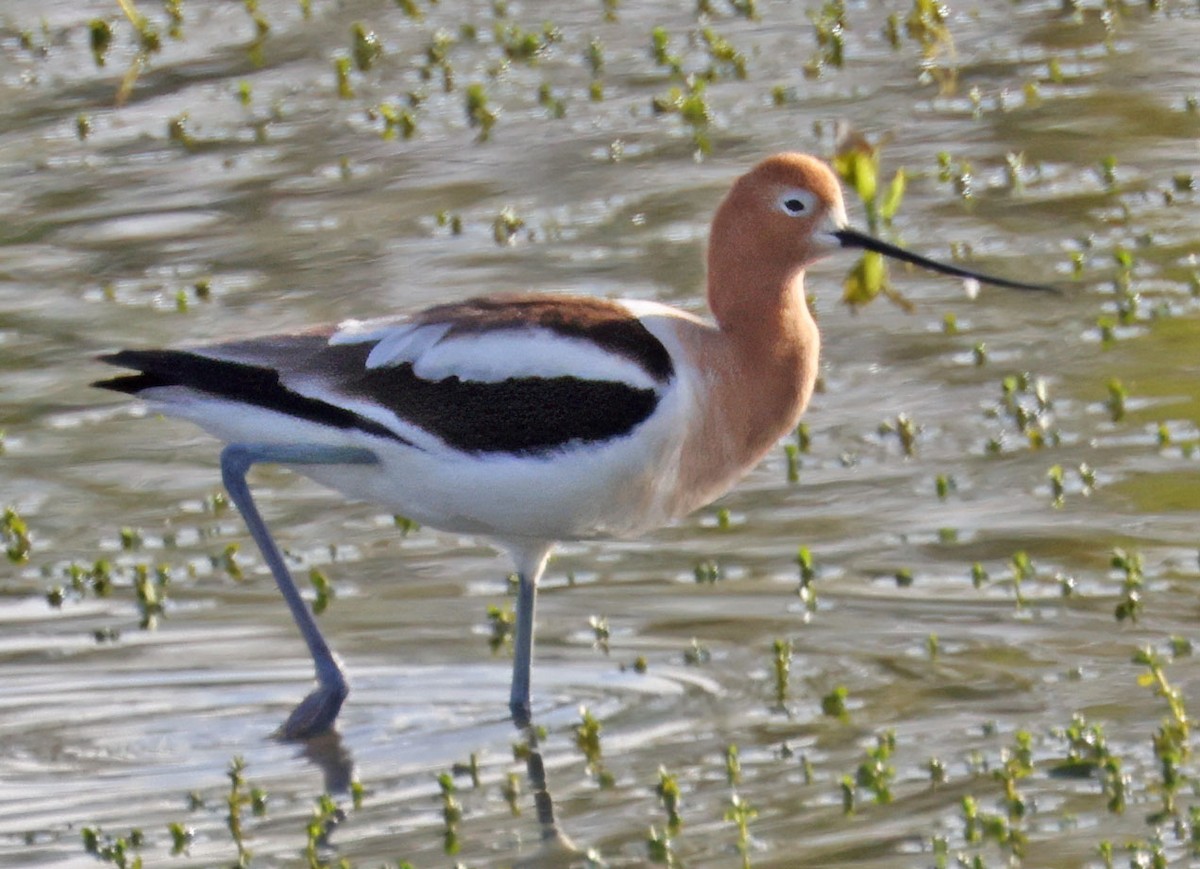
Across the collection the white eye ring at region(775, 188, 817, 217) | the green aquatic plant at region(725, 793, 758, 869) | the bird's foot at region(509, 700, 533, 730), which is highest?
the white eye ring at region(775, 188, 817, 217)

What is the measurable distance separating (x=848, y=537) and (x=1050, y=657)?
1.14m

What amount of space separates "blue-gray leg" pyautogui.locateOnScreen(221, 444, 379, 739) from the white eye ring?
3.89 ft

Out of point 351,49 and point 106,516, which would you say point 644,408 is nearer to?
point 106,516

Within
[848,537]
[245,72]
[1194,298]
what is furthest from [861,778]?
[245,72]

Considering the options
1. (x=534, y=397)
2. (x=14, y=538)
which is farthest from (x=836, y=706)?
(x=14, y=538)

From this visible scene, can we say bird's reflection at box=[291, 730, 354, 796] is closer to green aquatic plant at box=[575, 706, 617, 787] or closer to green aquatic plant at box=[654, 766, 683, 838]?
green aquatic plant at box=[575, 706, 617, 787]

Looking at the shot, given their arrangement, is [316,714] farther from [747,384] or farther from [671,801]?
[747,384]

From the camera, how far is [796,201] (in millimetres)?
6727

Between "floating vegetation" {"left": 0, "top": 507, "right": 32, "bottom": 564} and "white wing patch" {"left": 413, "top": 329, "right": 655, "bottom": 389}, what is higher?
"white wing patch" {"left": 413, "top": 329, "right": 655, "bottom": 389}

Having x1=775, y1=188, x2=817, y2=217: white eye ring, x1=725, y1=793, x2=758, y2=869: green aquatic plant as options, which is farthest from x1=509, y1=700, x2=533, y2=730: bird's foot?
x1=775, y1=188, x2=817, y2=217: white eye ring

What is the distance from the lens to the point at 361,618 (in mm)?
7371

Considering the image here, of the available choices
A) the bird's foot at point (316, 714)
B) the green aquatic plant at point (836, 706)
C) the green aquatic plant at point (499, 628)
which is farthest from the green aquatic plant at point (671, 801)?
the green aquatic plant at point (499, 628)

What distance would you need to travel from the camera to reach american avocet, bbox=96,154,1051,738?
20.8 ft

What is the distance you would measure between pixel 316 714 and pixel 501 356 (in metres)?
0.98
